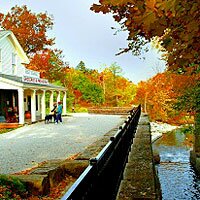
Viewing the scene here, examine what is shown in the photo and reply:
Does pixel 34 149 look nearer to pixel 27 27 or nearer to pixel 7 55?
pixel 7 55

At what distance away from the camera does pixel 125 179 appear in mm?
4918

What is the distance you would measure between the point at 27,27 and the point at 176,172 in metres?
34.5

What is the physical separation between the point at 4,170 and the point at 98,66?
46.2 meters

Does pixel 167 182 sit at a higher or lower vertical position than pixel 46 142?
lower

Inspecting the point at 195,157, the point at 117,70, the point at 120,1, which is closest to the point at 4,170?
the point at 120,1

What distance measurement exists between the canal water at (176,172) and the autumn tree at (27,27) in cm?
2512

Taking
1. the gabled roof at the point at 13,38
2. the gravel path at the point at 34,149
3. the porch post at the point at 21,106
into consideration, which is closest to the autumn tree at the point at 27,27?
the gabled roof at the point at 13,38

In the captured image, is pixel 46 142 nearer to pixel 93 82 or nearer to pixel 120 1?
pixel 120 1

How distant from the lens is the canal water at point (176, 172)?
47.4 ft

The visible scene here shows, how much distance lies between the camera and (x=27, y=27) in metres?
45.6

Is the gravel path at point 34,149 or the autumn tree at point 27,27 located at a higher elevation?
the autumn tree at point 27,27

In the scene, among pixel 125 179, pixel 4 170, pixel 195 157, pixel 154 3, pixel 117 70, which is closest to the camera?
pixel 154 3

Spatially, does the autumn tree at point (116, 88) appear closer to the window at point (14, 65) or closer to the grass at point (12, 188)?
the window at point (14, 65)

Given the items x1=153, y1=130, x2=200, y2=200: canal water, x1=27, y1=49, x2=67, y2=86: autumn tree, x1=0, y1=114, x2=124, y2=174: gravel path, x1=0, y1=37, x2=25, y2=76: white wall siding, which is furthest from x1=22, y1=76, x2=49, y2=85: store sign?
x1=27, y1=49, x2=67, y2=86: autumn tree
